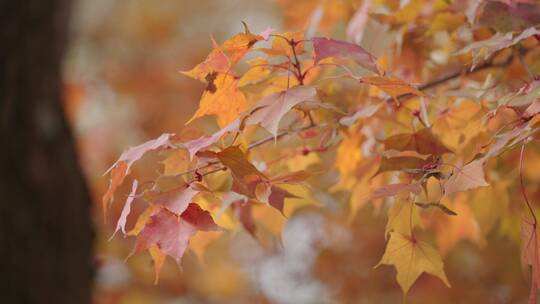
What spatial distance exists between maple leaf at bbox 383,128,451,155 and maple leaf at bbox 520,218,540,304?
234 millimetres

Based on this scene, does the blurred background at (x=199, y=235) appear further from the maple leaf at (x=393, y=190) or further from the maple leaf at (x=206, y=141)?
the maple leaf at (x=393, y=190)

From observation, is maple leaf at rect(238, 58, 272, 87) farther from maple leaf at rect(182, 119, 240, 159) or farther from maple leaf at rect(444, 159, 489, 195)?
maple leaf at rect(444, 159, 489, 195)

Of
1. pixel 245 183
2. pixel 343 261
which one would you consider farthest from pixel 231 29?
pixel 245 183

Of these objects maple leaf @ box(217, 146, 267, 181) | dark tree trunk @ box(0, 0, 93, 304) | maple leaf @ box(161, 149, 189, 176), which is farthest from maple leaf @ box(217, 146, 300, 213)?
dark tree trunk @ box(0, 0, 93, 304)

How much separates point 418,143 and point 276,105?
30 centimetres

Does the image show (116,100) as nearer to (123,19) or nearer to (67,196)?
(123,19)

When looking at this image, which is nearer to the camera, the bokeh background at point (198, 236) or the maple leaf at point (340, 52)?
the maple leaf at point (340, 52)

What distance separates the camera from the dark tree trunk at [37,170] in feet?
4.92

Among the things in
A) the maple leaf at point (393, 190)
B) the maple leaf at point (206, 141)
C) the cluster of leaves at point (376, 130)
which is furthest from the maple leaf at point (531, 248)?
the maple leaf at point (206, 141)

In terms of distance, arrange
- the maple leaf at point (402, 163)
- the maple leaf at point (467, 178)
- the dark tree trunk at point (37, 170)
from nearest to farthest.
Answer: the maple leaf at point (467, 178) < the maple leaf at point (402, 163) < the dark tree trunk at point (37, 170)

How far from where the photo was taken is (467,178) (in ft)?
2.71

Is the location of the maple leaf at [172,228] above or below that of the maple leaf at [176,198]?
below

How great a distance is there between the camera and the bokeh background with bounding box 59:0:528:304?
238 cm

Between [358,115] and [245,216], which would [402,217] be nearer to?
[358,115]
